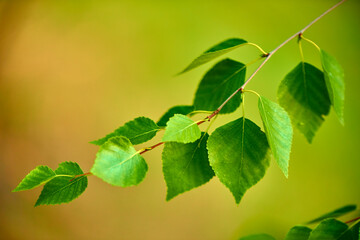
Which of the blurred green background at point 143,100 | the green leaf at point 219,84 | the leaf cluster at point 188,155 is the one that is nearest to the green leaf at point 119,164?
the leaf cluster at point 188,155

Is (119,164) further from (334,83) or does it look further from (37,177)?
(334,83)

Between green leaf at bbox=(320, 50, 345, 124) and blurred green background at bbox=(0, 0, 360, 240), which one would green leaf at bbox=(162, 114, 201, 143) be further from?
blurred green background at bbox=(0, 0, 360, 240)

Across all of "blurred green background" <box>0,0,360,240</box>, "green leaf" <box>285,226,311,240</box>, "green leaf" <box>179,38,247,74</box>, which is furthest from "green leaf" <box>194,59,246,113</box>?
"blurred green background" <box>0,0,360,240</box>

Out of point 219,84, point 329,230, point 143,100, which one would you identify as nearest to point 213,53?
point 219,84

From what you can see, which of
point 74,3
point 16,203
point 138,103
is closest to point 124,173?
point 138,103

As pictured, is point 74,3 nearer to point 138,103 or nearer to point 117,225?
point 138,103

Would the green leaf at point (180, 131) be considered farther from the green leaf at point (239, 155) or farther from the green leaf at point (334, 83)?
the green leaf at point (334, 83)
